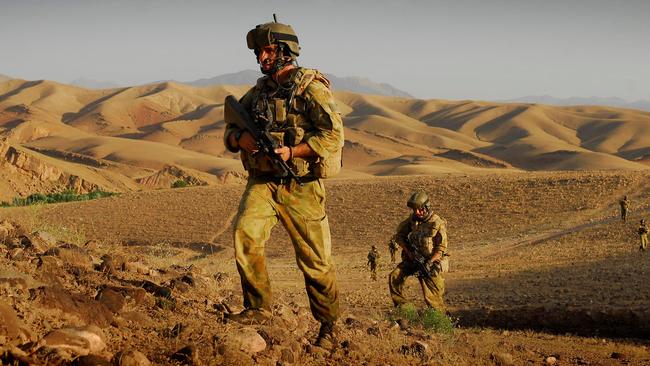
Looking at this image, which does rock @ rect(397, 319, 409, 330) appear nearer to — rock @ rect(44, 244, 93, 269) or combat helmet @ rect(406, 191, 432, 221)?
combat helmet @ rect(406, 191, 432, 221)

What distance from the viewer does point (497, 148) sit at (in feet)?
284

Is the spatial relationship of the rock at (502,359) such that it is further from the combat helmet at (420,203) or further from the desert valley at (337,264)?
the combat helmet at (420,203)

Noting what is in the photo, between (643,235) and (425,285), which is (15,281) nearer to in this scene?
(425,285)

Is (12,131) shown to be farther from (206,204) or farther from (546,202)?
(546,202)

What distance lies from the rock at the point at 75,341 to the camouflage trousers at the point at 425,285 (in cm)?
580

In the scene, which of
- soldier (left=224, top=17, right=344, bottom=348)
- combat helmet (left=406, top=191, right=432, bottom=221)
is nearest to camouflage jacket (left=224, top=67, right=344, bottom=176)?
soldier (left=224, top=17, right=344, bottom=348)

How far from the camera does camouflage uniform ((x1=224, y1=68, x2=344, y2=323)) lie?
5.16 m

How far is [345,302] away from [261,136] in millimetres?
7077

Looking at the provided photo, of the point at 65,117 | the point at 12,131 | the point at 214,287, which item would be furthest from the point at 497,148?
the point at 214,287

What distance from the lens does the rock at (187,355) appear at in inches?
171

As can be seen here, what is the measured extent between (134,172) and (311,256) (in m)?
49.0

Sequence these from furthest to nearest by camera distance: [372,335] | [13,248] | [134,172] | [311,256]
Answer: [134,172]
[13,248]
[372,335]
[311,256]

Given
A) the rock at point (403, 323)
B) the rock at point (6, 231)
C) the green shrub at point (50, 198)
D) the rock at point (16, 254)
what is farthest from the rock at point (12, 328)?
the green shrub at point (50, 198)

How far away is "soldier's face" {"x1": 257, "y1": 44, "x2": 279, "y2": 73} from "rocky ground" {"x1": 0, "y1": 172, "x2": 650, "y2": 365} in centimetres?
190
